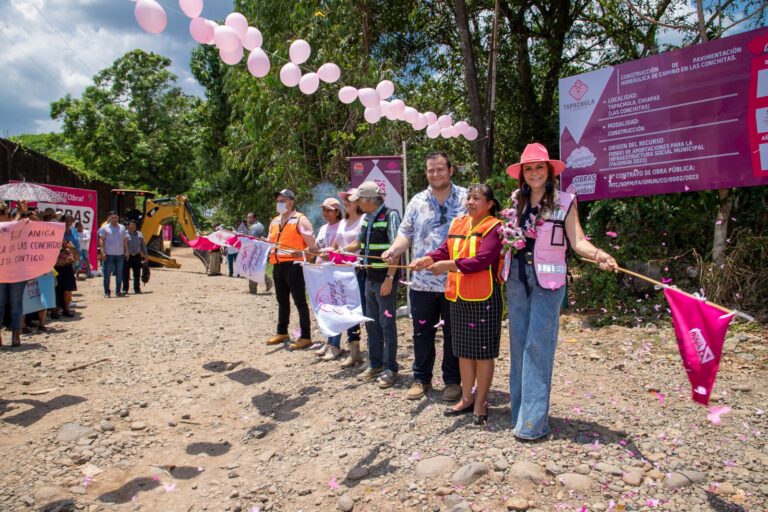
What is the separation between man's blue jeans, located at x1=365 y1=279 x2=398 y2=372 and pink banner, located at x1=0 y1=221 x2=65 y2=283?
4031 mm

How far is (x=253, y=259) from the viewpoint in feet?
21.7

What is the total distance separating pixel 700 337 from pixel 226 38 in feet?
14.8

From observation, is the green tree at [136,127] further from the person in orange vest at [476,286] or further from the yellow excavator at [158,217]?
the person in orange vest at [476,286]

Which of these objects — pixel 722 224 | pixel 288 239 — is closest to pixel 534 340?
pixel 288 239

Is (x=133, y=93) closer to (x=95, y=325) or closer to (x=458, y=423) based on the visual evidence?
(x=95, y=325)

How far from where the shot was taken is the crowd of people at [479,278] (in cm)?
341

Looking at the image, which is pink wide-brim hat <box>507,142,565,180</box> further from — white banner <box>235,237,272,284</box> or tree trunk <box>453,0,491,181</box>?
tree trunk <box>453,0,491,181</box>

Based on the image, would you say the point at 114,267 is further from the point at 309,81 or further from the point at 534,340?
the point at 534,340

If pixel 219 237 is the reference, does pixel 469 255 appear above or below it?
below

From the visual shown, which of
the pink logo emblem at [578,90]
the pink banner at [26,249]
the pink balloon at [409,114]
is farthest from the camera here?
the pink logo emblem at [578,90]

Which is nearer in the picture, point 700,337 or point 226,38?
point 700,337

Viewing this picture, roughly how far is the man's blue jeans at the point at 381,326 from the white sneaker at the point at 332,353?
93 cm

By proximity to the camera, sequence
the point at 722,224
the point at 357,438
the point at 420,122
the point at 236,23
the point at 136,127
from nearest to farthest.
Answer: the point at 357,438 < the point at 236,23 < the point at 722,224 < the point at 420,122 < the point at 136,127

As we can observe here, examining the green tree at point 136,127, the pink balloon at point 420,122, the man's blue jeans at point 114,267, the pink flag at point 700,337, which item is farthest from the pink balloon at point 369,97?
the green tree at point 136,127
